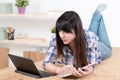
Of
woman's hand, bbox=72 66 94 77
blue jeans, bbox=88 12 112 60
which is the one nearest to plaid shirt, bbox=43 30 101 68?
woman's hand, bbox=72 66 94 77

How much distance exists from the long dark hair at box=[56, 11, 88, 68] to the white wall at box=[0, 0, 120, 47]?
50.5 inches

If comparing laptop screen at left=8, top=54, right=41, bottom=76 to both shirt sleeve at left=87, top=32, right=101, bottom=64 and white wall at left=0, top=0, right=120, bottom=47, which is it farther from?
white wall at left=0, top=0, right=120, bottom=47

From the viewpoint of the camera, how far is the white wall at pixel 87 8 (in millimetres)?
2854

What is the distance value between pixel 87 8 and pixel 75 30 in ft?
4.61

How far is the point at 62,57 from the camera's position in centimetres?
180

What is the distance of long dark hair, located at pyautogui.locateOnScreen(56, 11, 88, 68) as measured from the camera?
1.55 metres

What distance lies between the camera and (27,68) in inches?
62.3

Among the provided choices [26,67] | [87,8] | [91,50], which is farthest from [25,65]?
[87,8]

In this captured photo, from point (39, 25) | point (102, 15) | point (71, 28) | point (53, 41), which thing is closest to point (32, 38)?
point (39, 25)

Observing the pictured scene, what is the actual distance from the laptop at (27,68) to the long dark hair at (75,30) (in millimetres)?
215

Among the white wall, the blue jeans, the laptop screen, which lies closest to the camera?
the laptop screen

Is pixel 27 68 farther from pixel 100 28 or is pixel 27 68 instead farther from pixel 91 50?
pixel 100 28

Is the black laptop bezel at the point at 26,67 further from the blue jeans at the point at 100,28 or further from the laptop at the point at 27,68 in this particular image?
the blue jeans at the point at 100,28

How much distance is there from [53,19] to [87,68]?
1.63 meters
